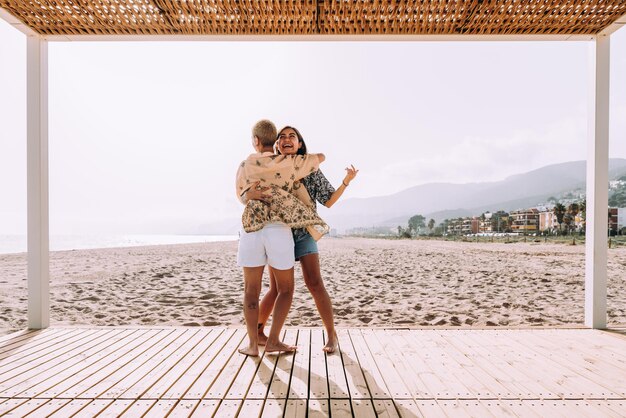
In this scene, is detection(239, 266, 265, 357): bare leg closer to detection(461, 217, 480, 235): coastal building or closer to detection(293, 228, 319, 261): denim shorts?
detection(293, 228, 319, 261): denim shorts

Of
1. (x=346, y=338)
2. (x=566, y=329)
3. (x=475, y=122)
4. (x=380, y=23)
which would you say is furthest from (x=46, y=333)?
(x=475, y=122)

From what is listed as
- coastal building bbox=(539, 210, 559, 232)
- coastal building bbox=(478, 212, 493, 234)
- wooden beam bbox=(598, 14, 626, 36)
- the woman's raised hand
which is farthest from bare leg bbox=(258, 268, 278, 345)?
coastal building bbox=(478, 212, 493, 234)

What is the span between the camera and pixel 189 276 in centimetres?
885

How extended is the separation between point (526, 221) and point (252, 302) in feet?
102

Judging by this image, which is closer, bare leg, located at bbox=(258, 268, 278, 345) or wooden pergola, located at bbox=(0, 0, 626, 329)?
bare leg, located at bbox=(258, 268, 278, 345)

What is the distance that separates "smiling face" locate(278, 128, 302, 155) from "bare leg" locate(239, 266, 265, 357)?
65 centimetres

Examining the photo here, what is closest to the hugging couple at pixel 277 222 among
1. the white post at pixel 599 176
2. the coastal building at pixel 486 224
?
the white post at pixel 599 176

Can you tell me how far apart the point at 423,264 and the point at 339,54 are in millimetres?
31300

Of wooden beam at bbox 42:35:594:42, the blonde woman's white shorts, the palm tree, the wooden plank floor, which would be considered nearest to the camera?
A: the wooden plank floor

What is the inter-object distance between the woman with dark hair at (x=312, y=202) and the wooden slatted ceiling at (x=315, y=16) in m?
0.85

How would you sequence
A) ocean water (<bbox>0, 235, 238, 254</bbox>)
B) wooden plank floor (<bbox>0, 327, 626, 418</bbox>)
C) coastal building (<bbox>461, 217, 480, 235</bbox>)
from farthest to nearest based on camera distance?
coastal building (<bbox>461, 217, 480, 235</bbox>)
ocean water (<bbox>0, 235, 238, 254</bbox>)
wooden plank floor (<bbox>0, 327, 626, 418</bbox>)

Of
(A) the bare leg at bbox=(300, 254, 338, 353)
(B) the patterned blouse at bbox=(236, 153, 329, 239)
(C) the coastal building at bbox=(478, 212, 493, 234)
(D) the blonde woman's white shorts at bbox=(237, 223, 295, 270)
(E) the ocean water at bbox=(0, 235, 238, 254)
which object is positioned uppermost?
A: (B) the patterned blouse at bbox=(236, 153, 329, 239)

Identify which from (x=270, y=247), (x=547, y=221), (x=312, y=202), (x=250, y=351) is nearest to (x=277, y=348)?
(x=250, y=351)

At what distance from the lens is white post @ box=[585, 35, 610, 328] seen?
2.86 meters
